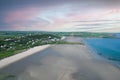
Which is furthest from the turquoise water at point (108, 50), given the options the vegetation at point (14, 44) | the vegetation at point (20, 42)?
the vegetation at point (14, 44)

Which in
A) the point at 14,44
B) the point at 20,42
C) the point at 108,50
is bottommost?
the point at 108,50

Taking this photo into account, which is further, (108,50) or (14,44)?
(108,50)

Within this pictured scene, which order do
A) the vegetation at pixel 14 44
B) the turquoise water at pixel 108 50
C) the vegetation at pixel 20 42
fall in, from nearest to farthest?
the vegetation at pixel 14 44 < the vegetation at pixel 20 42 < the turquoise water at pixel 108 50

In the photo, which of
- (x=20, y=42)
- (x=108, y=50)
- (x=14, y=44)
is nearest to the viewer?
(x=14, y=44)

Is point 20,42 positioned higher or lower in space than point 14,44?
lower

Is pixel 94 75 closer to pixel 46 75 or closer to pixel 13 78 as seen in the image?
pixel 46 75

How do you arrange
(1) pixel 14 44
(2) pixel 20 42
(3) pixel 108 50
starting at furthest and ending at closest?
(2) pixel 20 42 < (3) pixel 108 50 < (1) pixel 14 44

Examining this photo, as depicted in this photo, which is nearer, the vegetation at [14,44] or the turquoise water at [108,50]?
the vegetation at [14,44]

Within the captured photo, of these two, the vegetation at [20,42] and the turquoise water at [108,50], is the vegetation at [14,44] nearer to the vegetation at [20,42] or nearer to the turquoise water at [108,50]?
the vegetation at [20,42]

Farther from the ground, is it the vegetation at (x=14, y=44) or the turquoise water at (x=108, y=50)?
the vegetation at (x=14, y=44)

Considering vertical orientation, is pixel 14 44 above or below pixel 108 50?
above

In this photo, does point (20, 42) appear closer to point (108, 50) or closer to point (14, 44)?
point (14, 44)

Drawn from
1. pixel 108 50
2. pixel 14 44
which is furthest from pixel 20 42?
pixel 108 50
